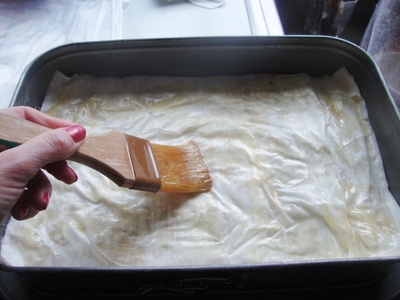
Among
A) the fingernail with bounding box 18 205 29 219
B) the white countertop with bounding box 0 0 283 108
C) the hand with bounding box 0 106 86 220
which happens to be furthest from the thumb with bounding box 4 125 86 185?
the white countertop with bounding box 0 0 283 108

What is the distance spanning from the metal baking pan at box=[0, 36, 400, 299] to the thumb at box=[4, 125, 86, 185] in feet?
0.56

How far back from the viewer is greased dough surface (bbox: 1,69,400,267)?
752 millimetres

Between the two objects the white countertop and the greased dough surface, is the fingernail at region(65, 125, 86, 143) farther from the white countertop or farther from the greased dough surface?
the white countertop

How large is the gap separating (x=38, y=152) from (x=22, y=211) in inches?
8.5

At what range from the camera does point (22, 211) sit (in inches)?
27.7

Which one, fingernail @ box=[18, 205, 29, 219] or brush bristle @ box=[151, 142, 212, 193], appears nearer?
fingernail @ box=[18, 205, 29, 219]

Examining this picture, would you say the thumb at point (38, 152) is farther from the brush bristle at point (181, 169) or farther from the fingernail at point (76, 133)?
the brush bristle at point (181, 169)

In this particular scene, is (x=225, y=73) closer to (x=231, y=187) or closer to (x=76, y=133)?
(x=231, y=187)

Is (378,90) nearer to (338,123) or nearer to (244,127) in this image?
(338,123)

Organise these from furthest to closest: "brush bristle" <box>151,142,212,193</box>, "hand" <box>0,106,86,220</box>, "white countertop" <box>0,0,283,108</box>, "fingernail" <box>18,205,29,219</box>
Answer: "white countertop" <box>0,0,283,108</box>, "brush bristle" <box>151,142,212,193</box>, "fingernail" <box>18,205,29,219</box>, "hand" <box>0,106,86,220</box>

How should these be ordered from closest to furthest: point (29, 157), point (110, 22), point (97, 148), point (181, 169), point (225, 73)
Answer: point (29, 157), point (97, 148), point (181, 169), point (225, 73), point (110, 22)

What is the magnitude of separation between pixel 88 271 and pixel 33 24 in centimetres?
99

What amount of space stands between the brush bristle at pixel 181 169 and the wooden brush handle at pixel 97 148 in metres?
0.10

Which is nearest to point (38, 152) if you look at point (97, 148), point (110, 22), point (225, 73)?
point (97, 148)
